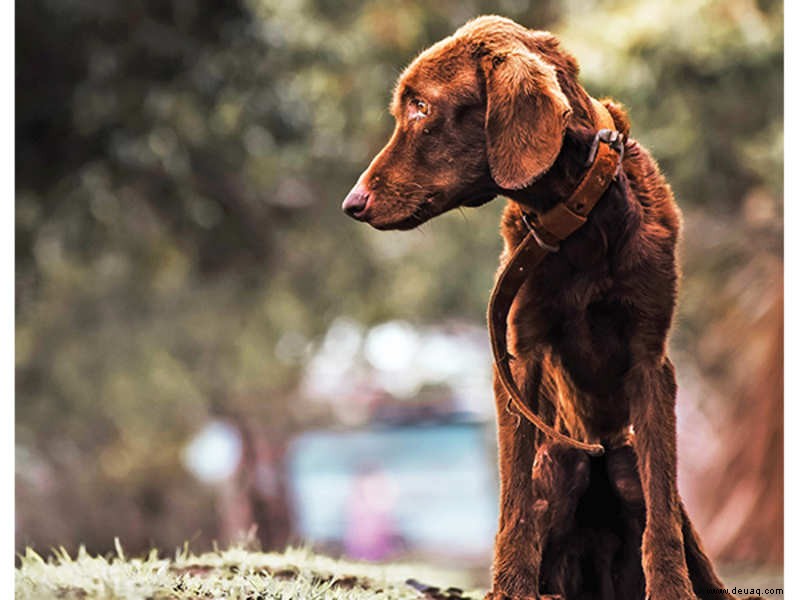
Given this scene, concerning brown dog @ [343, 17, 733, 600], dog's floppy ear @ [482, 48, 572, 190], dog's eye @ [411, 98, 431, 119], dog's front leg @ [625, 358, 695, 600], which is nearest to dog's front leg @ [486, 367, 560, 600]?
brown dog @ [343, 17, 733, 600]

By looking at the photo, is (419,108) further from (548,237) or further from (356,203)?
(548,237)

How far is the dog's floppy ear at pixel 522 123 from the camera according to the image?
2650 mm

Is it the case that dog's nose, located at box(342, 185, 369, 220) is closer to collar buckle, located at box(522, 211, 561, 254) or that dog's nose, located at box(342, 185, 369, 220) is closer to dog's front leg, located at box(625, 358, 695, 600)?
collar buckle, located at box(522, 211, 561, 254)

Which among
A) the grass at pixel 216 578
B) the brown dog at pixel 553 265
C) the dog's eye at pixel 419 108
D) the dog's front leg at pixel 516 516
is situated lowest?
the grass at pixel 216 578

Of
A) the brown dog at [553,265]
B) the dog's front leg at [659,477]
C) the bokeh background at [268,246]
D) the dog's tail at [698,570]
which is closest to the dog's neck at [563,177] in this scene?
the brown dog at [553,265]

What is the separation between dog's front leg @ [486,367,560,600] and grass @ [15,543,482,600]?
0.53 metres

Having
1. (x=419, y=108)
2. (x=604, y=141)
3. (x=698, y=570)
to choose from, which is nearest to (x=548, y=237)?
(x=604, y=141)

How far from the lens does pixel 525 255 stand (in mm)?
2822

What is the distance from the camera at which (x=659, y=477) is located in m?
2.82

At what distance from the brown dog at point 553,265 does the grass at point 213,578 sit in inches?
24.7

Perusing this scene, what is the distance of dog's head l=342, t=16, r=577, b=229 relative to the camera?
105 inches

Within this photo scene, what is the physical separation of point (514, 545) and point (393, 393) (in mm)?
20804

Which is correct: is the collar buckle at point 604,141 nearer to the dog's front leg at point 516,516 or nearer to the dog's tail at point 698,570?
the dog's front leg at point 516,516

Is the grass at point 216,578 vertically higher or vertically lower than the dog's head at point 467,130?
lower
